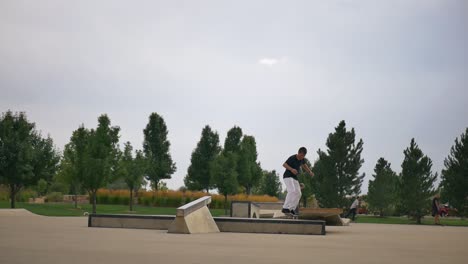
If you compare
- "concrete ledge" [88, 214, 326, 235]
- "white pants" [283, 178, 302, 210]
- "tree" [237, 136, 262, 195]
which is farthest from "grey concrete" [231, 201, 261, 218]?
"tree" [237, 136, 262, 195]

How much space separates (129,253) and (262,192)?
70.7m

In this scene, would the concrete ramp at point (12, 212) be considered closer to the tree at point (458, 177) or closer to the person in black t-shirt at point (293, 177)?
the person in black t-shirt at point (293, 177)

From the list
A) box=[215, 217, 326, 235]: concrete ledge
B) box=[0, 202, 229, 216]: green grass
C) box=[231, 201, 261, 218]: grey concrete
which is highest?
box=[231, 201, 261, 218]: grey concrete

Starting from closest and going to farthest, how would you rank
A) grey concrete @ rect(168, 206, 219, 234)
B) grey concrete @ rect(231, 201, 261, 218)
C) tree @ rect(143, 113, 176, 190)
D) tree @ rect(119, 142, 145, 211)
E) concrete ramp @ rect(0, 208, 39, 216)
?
1. grey concrete @ rect(168, 206, 219, 234)
2. grey concrete @ rect(231, 201, 261, 218)
3. concrete ramp @ rect(0, 208, 39, 216)
4. tree @ rect(119, 142, 145, 211)
5. tree @ rect(143, 113, 176, 190)

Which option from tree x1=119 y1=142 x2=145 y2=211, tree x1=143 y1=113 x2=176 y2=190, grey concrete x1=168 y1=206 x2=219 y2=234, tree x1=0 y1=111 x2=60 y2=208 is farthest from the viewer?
tree x1=143 y1=113 x2=176 y2=190

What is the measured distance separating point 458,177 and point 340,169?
28.4 feet

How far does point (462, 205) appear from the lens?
3531 cm

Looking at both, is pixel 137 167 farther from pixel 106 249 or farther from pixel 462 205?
pixel 106 249

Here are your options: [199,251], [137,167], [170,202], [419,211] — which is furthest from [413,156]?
[199,251]

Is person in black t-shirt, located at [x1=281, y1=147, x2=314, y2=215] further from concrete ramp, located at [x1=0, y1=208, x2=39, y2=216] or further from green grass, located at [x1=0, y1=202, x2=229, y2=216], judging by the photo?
green grass, located at [x1=0, y1=202, x2=229, y2=216]

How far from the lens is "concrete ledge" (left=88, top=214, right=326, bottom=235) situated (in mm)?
14258

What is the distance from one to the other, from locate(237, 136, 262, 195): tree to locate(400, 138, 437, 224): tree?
30.6 m

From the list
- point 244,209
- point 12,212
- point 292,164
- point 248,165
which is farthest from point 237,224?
point 248,165

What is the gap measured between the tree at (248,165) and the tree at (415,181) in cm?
3056
